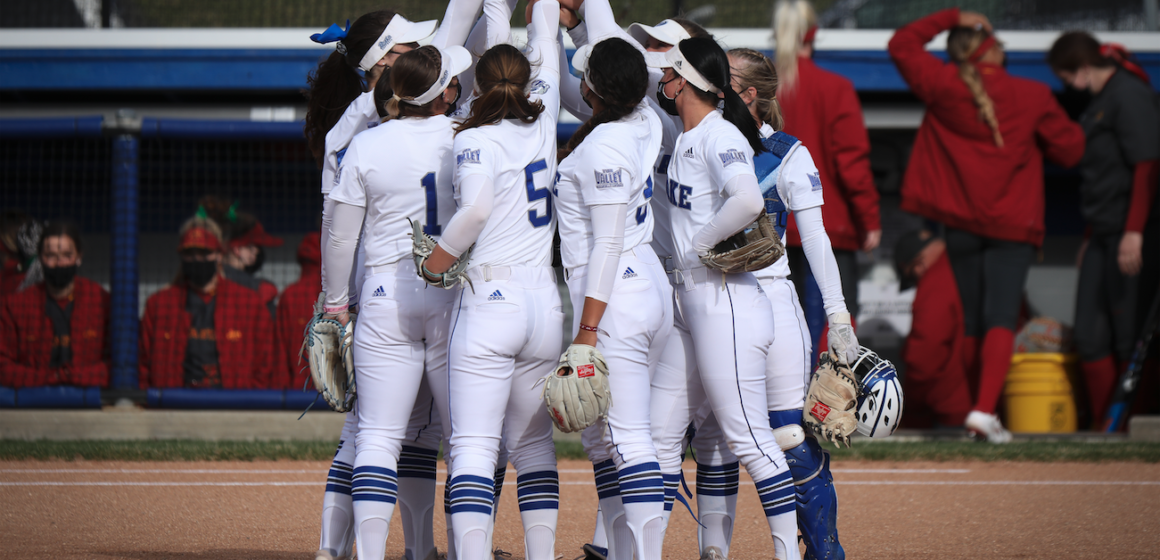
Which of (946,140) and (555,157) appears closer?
(555,157)

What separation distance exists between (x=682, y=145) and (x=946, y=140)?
4315mm

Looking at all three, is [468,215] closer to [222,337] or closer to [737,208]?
[737,208]

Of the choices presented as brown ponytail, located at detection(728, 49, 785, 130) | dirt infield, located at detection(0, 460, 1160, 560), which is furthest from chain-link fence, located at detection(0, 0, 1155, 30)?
brown ponytail, located at detection(728, 49, 785, 130)

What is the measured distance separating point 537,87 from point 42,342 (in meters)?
5.07

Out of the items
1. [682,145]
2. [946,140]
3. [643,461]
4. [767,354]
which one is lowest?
[643,461]

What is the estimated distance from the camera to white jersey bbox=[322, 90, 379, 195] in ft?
11.2

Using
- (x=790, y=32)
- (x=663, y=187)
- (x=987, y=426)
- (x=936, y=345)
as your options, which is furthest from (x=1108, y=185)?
(x=663, y=187)

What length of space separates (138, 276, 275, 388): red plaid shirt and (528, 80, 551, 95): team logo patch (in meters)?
4.30

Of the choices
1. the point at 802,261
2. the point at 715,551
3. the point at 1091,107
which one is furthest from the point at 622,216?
the point at 1091,107

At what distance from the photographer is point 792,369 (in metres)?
3.42

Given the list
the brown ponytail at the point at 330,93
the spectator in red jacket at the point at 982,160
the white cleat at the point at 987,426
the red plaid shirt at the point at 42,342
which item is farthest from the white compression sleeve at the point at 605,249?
the red plaid shirt at the point at 42,342

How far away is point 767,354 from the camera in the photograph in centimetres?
335

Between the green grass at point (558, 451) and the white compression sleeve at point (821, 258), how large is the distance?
120 inches

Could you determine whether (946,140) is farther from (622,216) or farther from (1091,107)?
(622,216)
